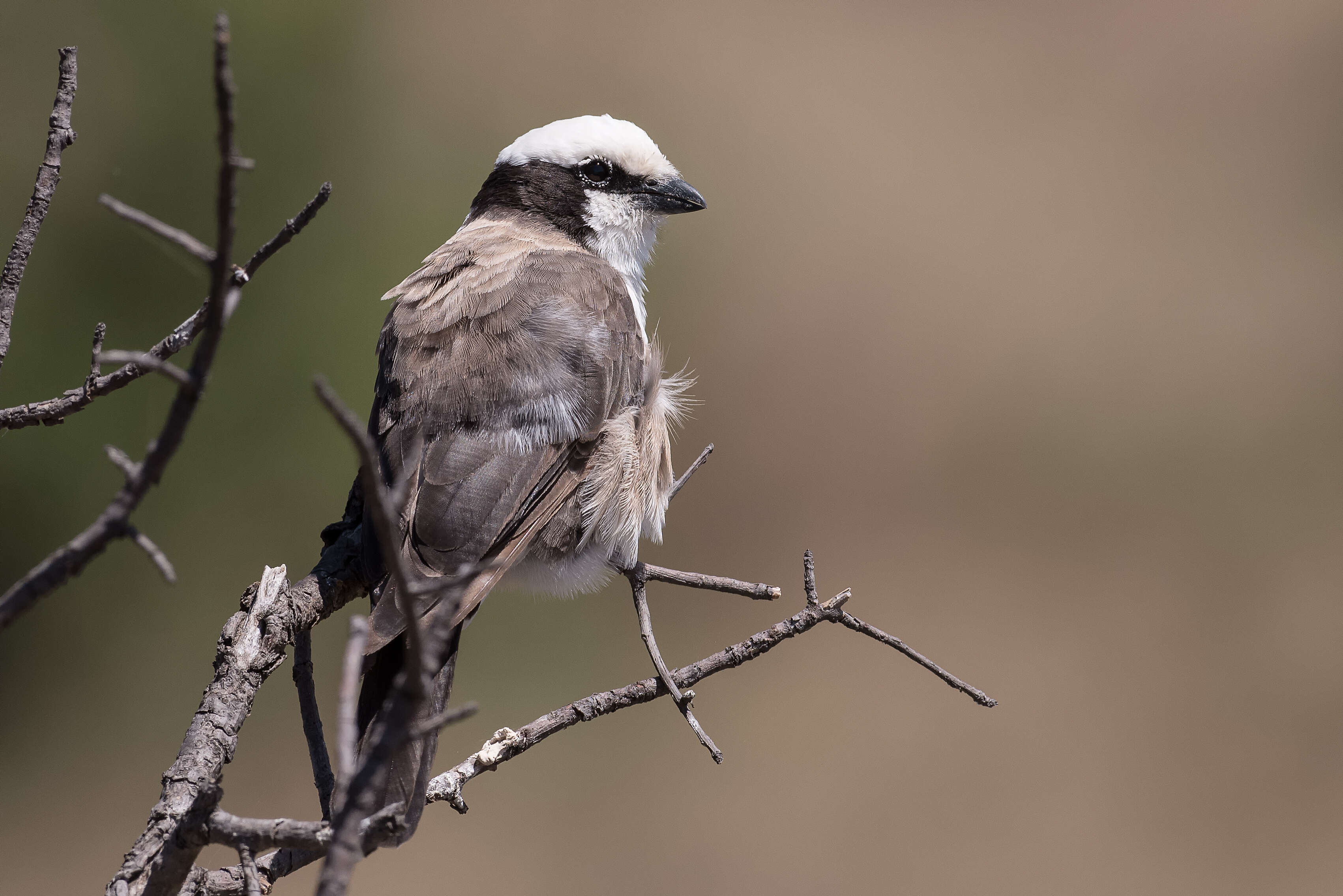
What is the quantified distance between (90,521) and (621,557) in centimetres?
415

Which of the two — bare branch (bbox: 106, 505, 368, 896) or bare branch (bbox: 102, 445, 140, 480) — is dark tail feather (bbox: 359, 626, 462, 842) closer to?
bare branch (bbox: 106, 505, 368, 896)

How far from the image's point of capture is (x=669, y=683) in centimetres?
206

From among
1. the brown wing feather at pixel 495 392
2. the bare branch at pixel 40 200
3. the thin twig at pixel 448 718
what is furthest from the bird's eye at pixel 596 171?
the thin twig at pixel 448 718

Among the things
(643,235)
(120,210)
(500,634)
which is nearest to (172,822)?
(120,210)

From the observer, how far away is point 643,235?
11.4 ft

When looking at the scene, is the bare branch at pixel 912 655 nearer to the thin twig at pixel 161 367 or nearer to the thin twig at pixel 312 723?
the thin twig at pixel 312 723

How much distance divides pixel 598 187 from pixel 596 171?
5cm

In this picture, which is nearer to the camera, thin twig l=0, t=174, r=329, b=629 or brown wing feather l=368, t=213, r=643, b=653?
thin twig l=0, t=174, r=329, b=629

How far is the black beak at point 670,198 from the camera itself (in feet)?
11.2

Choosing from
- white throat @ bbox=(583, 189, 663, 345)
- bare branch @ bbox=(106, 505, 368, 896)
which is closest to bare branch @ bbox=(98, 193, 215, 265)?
bare branch @ bbox=(106, 505, 368, 896)

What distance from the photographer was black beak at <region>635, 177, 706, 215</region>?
3410 millimetres

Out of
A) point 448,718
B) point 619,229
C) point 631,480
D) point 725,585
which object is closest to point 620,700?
point 725,585

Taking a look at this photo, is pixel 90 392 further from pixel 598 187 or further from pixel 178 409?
pixel 598 187

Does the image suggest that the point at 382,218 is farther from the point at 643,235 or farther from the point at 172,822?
the point at 172,822
